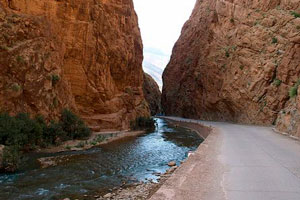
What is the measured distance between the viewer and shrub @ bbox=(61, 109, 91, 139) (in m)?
22.7

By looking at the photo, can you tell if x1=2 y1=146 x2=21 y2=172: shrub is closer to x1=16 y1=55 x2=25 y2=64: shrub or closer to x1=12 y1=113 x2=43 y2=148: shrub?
x1=12 y1=113 x2=43 y2=148: shrub

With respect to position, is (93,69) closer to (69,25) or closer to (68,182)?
(69,25)

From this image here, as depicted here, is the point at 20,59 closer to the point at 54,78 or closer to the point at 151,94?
the point at 54,78

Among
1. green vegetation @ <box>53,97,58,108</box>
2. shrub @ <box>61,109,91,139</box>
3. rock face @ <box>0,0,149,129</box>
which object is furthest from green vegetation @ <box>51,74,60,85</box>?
shrub @ <box>61,109,91,139</box>

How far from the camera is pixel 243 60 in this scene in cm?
3588

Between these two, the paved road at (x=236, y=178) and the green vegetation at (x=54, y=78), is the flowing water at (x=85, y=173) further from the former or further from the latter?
the green vegetation at (x=54, y=78)

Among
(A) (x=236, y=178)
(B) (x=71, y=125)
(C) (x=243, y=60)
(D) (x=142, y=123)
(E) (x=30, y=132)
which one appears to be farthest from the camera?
(D) (x=142, y=123)

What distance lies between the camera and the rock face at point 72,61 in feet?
62.9

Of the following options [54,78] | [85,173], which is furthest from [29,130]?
[54,78]

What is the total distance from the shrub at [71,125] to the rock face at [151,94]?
5782 cm

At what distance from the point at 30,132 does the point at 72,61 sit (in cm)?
1192

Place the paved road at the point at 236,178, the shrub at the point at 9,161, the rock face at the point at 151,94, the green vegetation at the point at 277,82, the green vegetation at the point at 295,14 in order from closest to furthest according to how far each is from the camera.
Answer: the paved road at the point at 236,178 → the shrub at the point at 9,161 → the green vegetation at the point at 277,82 → the green vegetation at the point at 295,14 → the rock face at the point at 151,94

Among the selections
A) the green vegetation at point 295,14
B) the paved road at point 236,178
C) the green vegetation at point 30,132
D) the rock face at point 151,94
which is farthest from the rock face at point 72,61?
the rock face at point 151,94

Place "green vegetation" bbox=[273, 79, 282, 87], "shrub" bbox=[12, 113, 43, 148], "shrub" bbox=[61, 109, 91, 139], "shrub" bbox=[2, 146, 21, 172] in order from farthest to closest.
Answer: "green vegetation" bbox=[273, 79, 282, 87] < "shrub" bbox=[61, 109, 91, 139] < "shrub" bbox=[12, 113, 43, 148] < "shrub" bbox=[2, 146, 21, 172]
